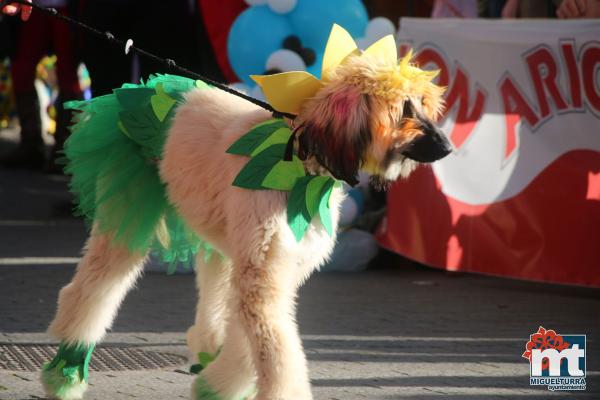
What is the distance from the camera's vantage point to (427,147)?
388 cm

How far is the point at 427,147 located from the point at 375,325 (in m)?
2.56

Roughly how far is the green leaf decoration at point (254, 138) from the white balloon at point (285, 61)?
12.8ft

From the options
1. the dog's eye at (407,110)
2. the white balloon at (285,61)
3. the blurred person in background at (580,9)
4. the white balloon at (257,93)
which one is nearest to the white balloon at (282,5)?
the white balloon at (285,61)

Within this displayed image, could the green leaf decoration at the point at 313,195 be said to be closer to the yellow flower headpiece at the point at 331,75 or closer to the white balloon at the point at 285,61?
the yellow flower headpiece at the point at 331,75

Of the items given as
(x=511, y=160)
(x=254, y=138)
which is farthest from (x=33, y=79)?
(x=254, y=138)

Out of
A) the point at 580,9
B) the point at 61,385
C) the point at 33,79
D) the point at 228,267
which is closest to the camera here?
the point at 61,385

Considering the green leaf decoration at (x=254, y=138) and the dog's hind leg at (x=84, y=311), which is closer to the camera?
the green leaf decoration at (x=254, y=138)

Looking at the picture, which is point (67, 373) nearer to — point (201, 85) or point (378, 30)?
point (201, 85)

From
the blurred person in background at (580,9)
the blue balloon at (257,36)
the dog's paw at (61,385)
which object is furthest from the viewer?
the blue balloon at (257,36)

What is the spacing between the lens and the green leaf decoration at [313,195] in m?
4.01

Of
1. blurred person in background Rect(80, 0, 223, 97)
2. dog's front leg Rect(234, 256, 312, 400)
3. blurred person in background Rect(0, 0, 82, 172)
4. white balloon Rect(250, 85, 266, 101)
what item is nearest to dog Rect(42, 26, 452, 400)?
dog's front leg Rect(234, 256, 312, 400)

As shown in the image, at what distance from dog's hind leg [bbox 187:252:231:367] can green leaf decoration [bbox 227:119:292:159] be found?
2.68ft

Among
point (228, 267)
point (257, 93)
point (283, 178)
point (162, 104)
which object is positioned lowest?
point (228, 267)

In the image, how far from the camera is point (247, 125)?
166 inches
